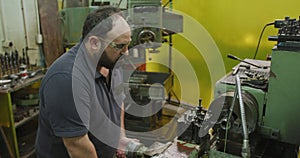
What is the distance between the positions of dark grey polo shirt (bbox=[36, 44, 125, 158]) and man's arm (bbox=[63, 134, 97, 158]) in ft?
0.08

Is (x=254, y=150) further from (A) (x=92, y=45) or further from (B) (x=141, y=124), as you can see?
(B) (x=141, y=124)

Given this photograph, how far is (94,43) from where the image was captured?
102cm

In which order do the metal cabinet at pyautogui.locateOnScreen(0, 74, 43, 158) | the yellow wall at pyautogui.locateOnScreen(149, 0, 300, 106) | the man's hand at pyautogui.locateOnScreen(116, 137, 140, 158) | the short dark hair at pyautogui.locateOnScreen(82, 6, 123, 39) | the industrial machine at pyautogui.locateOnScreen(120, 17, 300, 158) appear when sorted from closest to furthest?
1. the industrial machine at pyautogui.locateOnScreen(120, 17, 300, 158)
2. the short dark hair at pyautogui.locateOnScreen(82, 6, 123, 39)
3. the man's hand at pyautogui.locateOnScreen(116, 137, 140, 158)
4. the metal cabinet at pyautogui.locateOnScreen(0, 74, 43, 158)
5. the yellow wall at pyautogui.locateOnScreen(149, 0, 300, 106)

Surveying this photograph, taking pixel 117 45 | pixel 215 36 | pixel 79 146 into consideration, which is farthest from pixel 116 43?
pixel 215 36

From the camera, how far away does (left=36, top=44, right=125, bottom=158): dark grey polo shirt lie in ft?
3.04

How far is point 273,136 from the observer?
935 mm

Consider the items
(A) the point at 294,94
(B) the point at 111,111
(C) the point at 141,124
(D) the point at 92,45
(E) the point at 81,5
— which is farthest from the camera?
(E) the point at 81,5

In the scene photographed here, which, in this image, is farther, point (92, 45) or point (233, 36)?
point (233, 36)

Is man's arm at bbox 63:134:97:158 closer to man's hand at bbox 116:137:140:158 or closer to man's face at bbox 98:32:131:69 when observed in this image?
man's hand at bbox 116:137:140:158

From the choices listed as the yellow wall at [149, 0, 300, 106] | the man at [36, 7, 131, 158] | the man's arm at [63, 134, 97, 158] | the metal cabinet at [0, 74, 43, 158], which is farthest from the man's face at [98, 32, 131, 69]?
the yellow wall at [149, 0, 300, 106]

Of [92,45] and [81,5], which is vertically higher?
[81,5]

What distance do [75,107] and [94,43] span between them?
0.25m

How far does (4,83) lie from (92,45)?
3.51 ft

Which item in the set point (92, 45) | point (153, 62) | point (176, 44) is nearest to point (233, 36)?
point (176, 44)
